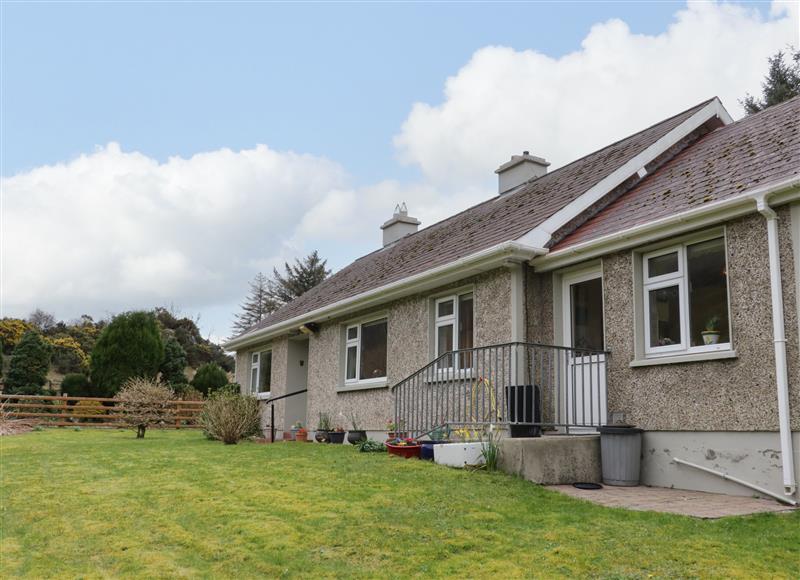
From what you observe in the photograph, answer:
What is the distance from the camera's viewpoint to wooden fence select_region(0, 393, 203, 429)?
23516mm

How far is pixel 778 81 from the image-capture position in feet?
97.7

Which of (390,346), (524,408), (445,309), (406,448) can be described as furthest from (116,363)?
(524,408)

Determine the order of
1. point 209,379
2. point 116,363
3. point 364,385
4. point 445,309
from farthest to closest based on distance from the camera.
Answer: point 209,379, point 116,363, point 364,385, point 445,309

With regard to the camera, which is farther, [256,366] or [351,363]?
[256,366]

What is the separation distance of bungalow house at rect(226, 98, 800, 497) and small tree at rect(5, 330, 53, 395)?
19.5 metres

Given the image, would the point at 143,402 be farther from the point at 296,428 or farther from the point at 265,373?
the point at 265,373

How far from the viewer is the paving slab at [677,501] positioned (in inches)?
254

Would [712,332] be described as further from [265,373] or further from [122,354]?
[122,354]

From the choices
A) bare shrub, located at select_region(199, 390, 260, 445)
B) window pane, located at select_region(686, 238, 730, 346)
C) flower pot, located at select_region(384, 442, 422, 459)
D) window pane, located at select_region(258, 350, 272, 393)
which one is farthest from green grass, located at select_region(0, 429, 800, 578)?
window pane, located at select_region(258, 350, 272, 393)

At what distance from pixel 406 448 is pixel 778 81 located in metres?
28.0

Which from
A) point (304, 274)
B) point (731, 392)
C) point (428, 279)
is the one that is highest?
point (304, 274)

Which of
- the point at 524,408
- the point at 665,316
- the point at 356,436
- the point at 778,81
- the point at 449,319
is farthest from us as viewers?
the point at 778,81

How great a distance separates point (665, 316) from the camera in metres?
8.80

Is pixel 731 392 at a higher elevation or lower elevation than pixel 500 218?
lower
